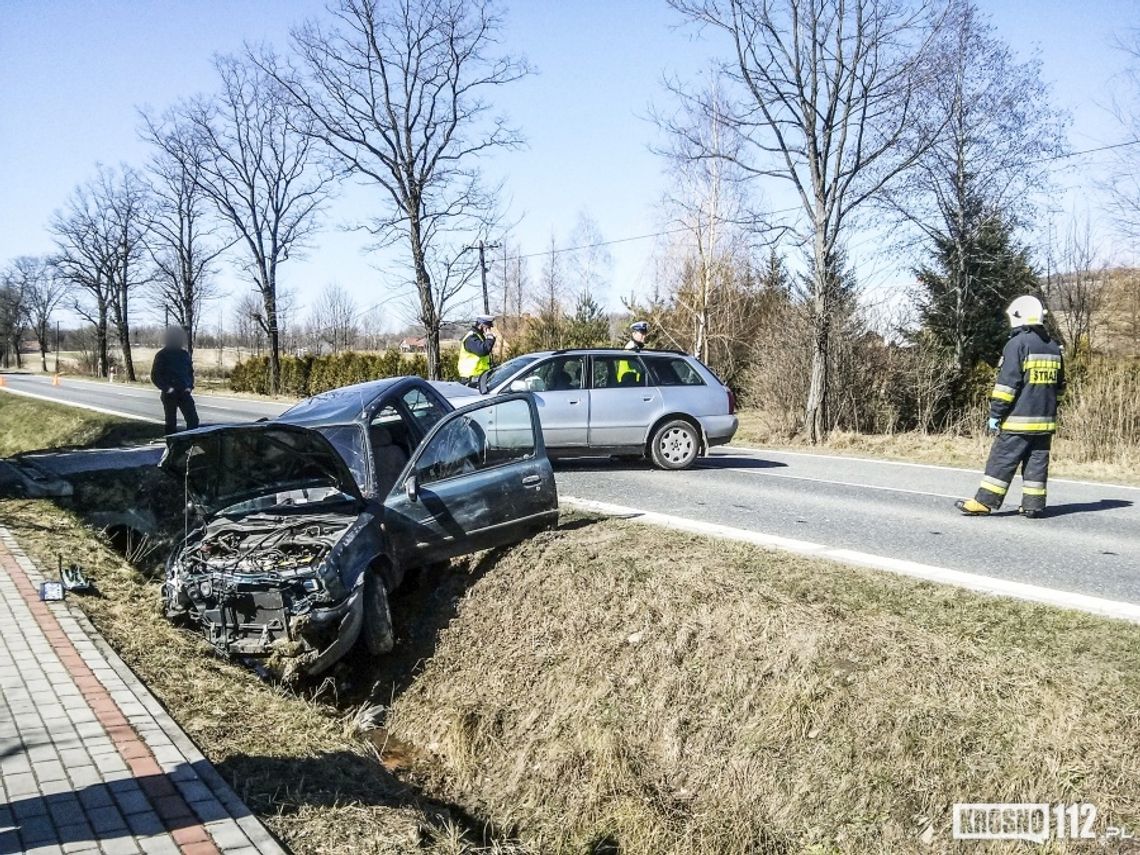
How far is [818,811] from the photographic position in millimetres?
4859

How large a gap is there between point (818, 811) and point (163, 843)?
125 inches

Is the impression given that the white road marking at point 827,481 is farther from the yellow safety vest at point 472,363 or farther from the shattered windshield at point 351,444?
the shattered windshield at point 351,444

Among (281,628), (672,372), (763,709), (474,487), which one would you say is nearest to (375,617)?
(281,628)

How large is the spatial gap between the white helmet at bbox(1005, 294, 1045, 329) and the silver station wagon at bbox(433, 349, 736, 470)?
461cm

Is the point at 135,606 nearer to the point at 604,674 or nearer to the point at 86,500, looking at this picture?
the point at 604,674

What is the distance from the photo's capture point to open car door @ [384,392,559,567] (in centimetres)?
755

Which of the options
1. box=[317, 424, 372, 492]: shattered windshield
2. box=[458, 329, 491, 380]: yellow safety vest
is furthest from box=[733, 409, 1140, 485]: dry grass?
box=[317, 424, 372, 492]: shattered windshield

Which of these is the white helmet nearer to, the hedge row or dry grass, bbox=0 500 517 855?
dry grass, bbox=0 500 517 855

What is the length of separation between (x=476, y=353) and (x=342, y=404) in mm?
5288

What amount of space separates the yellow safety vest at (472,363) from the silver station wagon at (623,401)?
3.00 ft

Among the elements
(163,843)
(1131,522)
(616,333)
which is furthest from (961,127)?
(163,843)

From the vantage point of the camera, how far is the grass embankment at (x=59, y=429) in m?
18.9

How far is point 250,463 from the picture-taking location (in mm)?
7734

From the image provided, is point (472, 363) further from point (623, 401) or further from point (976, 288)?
point (976, 288)
